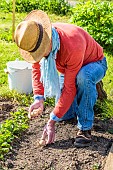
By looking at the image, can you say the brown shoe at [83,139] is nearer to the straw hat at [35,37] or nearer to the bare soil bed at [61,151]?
the bare soil bed at [61,151]

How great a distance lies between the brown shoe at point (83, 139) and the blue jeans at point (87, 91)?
0.05 metres

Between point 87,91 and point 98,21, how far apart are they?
2.79 m

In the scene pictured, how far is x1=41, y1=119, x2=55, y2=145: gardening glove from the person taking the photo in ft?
13.2

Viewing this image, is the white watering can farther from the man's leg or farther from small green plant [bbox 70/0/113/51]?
small green plant [bbox 70/0/113/51]

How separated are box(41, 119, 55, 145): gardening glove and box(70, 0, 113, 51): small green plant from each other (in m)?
2.66

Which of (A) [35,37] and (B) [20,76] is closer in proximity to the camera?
(A) [35,37]

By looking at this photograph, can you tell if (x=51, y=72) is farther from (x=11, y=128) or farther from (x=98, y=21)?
(x=98, y=21)

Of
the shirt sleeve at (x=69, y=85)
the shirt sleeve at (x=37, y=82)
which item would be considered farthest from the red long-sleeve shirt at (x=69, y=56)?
the shirt sleeve at (x=37, y=82)

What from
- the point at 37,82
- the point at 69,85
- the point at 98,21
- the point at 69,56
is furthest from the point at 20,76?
the point at 98,21

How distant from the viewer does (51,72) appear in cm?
395

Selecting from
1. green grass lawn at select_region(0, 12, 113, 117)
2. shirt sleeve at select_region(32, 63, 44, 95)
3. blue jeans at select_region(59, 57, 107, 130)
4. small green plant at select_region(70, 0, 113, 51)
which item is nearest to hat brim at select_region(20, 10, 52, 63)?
shirt sleeve at select_region(32, 63, 44, 95)

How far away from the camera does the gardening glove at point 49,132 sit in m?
4.03

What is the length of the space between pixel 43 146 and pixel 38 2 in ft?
16.9

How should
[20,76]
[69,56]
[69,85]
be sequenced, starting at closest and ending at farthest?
[69,56] → [69,85] → [20,76]
